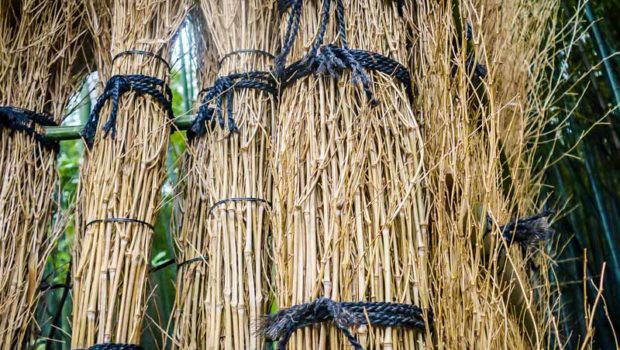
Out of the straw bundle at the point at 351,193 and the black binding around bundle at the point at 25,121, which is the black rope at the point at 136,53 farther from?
the straw bundle at the point at 351,193

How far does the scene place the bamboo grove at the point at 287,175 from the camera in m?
1.19

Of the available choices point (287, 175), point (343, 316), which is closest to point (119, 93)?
point (287, 175)

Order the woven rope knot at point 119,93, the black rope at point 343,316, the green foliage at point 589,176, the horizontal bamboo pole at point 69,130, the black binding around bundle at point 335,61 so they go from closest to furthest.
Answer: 1. the black rope at point 343,316
2. the black binding around bundle at point 335,61
3. the woven rope knot at point 119,93
4. the horizontal bamboo pole at point 69,130
5. the green foliage at point 589,176

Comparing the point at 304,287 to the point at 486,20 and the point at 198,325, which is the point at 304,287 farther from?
the point at 486,20

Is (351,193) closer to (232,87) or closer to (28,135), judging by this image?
(232,87)

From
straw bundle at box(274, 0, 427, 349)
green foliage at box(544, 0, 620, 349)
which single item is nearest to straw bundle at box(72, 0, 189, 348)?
straw bundle at box(274, 0, 427, 349)

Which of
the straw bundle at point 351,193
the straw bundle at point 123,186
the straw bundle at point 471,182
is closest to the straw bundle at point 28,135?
the straw bundle at point 123,186

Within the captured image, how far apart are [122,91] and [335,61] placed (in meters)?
Result: 0.54

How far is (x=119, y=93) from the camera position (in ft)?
5.16

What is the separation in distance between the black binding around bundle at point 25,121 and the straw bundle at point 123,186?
0.16 metres

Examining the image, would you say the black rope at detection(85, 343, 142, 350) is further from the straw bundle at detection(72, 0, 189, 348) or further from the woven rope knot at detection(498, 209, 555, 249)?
the woven rope knot at detection(498, 209, 555, 249)

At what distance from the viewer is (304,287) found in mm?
1179

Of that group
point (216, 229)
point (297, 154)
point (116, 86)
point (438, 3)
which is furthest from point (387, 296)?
point (116, 86)

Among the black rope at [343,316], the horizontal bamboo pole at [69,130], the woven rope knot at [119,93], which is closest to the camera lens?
the black rope at [343,316]
